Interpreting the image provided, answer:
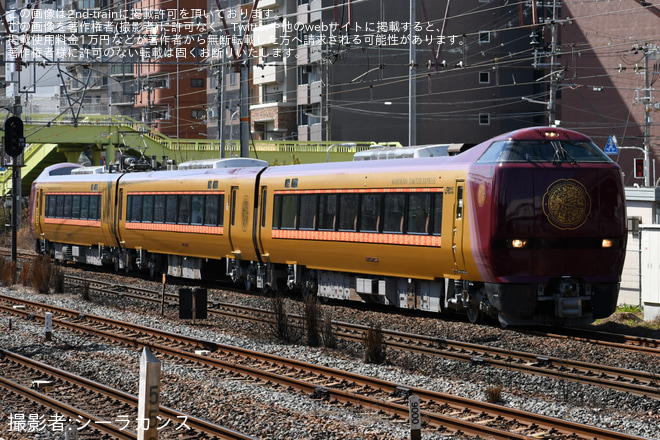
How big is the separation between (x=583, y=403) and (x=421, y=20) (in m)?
50.5

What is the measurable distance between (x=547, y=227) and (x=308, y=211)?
6797 mm

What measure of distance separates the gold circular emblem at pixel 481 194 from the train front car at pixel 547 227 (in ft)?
0.05

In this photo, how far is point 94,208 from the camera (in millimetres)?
33750

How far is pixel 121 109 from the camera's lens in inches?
3602

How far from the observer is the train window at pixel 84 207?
34362 mm

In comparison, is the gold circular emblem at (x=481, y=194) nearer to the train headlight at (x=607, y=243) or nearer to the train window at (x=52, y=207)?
the train headlight at (x=607, y=243)

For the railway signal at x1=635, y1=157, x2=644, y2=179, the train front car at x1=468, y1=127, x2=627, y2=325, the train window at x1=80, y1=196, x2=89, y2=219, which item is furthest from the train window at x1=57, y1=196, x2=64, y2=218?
the train front car at x1=468, y1=127, x2=627, y2=325

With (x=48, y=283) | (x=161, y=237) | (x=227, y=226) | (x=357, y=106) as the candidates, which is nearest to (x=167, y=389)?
(x=227, y=226)

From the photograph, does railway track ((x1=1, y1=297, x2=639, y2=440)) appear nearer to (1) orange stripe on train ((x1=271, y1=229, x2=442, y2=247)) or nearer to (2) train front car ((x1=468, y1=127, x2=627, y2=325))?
(2) train front car ((x1=468, y1=127, x2=627, y2=325))

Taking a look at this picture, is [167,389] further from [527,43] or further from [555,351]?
[527,43]

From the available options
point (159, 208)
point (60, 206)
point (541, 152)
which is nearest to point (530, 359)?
point (541, 152)

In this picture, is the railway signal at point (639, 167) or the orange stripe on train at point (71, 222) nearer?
the orange stripe on train at point (71, 222)

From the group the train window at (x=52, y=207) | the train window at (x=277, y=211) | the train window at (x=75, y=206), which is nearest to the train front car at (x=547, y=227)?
the train window at (x=277, y=211)

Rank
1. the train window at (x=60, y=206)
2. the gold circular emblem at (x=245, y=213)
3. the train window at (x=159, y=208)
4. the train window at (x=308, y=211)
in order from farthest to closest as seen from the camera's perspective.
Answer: the train window at (x=60, y=206) < the train window at (x=159, y=208) < the gold circular emblem at (x=245, y=213) < the train window at (x=308, y=211)
